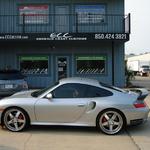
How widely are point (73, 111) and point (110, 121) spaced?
97cm

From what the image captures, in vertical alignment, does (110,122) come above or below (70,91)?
below

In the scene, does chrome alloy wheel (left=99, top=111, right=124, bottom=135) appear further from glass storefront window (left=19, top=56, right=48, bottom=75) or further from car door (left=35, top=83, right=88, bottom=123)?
glass storefront window (left=19, top=56, right=48, bottom=75)

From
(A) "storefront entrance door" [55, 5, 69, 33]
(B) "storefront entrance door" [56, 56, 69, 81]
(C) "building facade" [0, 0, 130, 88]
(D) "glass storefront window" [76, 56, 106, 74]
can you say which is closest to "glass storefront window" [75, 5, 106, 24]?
(C) "building facade" [0, 0, 130, 88]

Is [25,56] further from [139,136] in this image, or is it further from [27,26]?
[139,136]

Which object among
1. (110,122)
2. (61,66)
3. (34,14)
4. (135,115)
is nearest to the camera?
(110,122)

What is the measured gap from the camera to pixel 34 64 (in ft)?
88.0

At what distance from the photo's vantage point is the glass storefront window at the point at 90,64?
87.5 ft

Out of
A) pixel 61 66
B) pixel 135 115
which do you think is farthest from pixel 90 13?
pixel 135 115

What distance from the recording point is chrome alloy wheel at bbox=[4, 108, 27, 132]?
34.9ft

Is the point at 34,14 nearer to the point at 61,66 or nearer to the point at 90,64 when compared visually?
the point at 61,66

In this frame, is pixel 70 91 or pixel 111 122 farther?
pixel 70 91

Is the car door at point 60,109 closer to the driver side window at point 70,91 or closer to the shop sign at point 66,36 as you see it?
the driver side window at point 70,91

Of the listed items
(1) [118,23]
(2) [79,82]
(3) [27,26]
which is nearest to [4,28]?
(3) [27,26]

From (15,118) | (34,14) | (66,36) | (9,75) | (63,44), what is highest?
(34,14)
